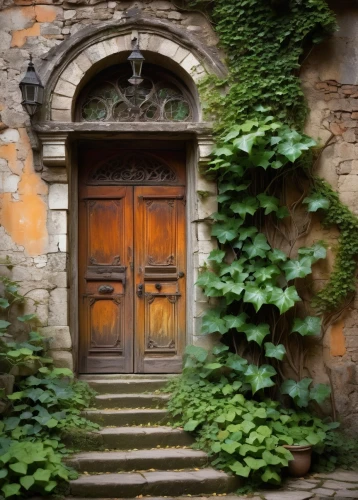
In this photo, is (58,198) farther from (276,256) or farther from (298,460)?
(298,460)

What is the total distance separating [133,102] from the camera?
7012mm

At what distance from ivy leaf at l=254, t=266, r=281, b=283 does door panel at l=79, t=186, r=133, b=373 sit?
4.79 ft

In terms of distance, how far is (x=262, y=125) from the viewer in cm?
647

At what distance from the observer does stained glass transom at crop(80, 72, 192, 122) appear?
275 inches

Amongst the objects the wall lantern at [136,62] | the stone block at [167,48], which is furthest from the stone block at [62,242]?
the stone block at [167,48]

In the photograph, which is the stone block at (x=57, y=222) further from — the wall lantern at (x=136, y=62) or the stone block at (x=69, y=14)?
the stone block at (x=69, y=14)

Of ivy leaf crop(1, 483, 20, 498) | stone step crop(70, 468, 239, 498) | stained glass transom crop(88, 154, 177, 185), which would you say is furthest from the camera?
stained glass transom crop(88, 154, 177, 185)

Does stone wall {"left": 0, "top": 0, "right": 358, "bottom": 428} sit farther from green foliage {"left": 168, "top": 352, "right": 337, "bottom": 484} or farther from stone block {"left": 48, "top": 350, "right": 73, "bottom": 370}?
green foliage {"left": 168, "top": 352, "right": 337, "bottom": 484}

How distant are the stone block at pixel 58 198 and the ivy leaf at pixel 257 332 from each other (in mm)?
2211

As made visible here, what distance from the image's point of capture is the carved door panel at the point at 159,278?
7020mm

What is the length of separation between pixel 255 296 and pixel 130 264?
60.5 inches

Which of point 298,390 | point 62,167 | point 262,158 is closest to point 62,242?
point 62,167

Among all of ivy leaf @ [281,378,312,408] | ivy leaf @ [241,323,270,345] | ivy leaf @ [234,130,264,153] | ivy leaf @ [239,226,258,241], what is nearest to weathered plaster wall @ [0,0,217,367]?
ivy leaf @ [239,226,258,241]

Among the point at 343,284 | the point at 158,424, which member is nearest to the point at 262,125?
the point at 343,284
